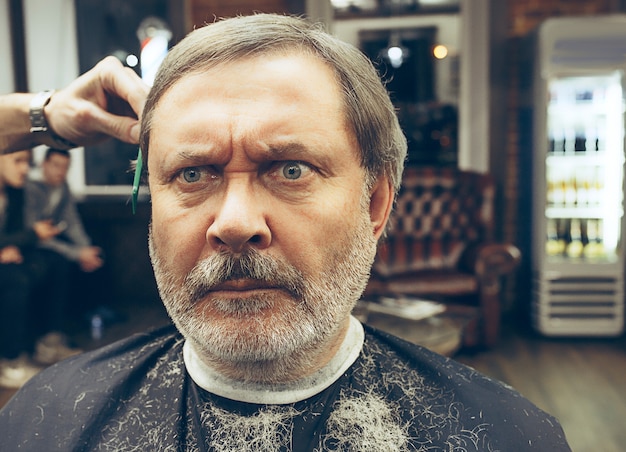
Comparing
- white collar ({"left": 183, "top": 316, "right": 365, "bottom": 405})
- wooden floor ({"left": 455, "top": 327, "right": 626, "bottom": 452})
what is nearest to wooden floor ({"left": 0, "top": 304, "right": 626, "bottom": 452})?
wooden floor ({"left": 455, "top": 327, "right": 626, "bottom": 452})

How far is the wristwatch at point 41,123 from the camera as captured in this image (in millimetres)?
1275

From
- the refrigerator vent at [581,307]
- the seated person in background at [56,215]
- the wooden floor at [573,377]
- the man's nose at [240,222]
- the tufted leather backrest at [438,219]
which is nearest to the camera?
the man's nose at [240,222]

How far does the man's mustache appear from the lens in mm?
998

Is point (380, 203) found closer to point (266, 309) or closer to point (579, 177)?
point (266, 309)

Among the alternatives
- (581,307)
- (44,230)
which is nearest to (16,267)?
(44,230)

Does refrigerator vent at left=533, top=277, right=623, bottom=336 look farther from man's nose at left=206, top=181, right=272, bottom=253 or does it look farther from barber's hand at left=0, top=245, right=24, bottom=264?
man's nose at left=206, top=181, right=272, bottom=253

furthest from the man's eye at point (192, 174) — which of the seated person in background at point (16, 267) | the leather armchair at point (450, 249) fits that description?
the leather armchair at point (450, 249)

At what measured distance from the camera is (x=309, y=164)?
1.06m

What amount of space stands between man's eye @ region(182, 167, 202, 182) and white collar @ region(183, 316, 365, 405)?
360mm

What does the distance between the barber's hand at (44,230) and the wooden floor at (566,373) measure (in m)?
0.99

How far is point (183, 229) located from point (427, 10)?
4.78 meters

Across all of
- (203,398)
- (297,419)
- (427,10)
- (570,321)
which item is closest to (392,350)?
(297,419)

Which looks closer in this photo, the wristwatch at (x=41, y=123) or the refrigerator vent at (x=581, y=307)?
the wristwatch at (x=41, y=123)

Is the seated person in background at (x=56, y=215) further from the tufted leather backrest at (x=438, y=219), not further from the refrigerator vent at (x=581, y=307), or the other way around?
the refrigerator vent at (x=581, y=307)
